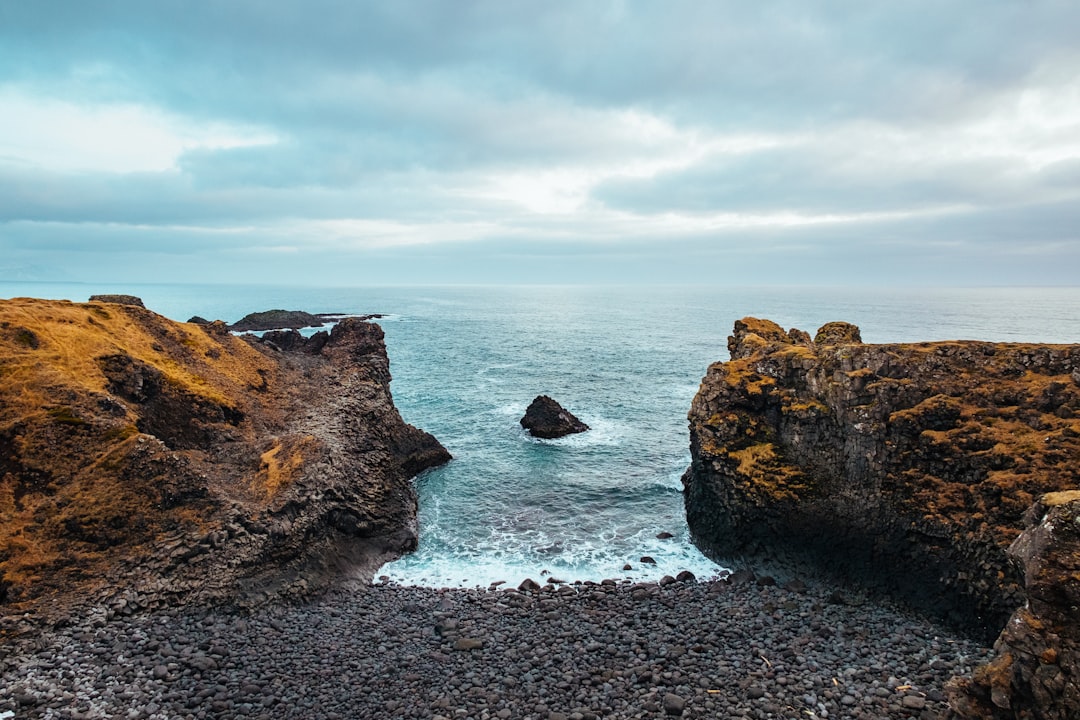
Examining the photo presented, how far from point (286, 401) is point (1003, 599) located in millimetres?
43249

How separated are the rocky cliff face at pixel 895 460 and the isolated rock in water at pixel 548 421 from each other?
1997 cm

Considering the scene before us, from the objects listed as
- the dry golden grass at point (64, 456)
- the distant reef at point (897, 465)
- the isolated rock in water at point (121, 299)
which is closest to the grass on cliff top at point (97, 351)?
the dry golden grass at point (64, 456)

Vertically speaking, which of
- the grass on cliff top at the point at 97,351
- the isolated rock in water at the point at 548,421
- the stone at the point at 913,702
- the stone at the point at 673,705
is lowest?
the stone at the point at 673,705

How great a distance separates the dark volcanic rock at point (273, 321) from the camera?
136m

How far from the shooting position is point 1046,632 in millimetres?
14102

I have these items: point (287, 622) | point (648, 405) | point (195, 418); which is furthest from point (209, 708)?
point (648, 405)

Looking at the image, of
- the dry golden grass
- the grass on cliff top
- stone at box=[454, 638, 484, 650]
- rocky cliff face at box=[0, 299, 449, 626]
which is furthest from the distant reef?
the grass on cliff top

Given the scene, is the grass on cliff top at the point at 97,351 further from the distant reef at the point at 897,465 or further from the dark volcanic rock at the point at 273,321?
the dark volcanic rock at the point at 273,321

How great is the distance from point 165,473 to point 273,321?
415ft

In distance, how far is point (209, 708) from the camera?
1917cm

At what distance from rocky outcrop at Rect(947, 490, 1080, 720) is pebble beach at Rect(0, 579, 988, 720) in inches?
161

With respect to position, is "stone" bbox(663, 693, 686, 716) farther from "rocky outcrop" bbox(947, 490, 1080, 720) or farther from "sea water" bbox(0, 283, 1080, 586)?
"sea water" bbox(0, 283, 1080, 586)

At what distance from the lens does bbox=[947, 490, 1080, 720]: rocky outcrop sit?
13688 millimetres

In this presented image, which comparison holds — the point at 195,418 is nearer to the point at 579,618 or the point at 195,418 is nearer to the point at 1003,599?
the point at 579,618
